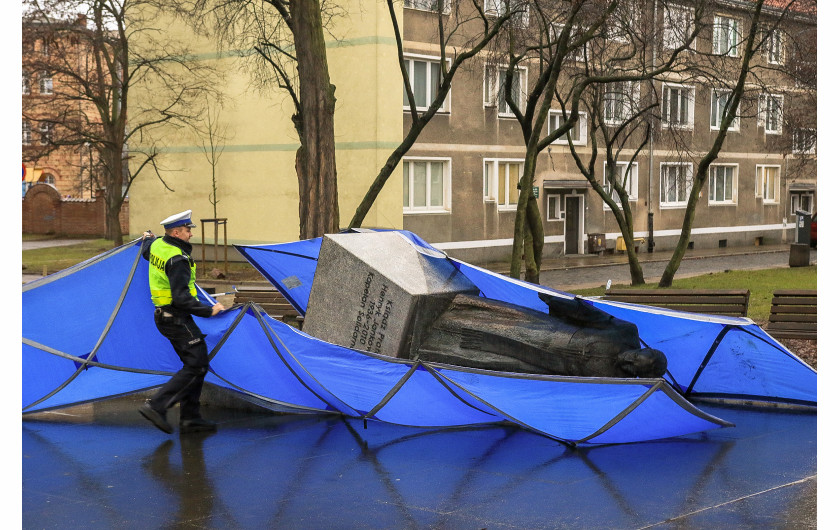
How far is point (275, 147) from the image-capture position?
33906 millimetres

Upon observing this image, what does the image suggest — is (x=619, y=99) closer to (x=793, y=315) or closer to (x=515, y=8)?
(x=515, y=8)

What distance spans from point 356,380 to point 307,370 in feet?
1.70

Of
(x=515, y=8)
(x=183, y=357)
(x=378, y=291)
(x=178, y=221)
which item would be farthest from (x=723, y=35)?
(x=183, y=357)

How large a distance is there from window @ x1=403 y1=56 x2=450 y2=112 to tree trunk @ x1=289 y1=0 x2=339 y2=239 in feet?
45.1

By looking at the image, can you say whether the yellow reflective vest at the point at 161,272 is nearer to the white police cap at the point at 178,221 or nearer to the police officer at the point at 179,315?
the police officer at the point at 179,315

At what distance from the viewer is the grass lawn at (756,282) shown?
67.4ft

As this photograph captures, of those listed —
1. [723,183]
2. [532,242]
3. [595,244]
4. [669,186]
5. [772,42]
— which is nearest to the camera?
[532,242]

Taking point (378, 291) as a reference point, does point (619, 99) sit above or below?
above

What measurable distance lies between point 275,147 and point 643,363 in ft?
85.4

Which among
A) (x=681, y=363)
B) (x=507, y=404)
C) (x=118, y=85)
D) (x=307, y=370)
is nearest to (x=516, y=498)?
(x=507, y=404)

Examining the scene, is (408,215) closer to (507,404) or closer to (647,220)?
(647,220)

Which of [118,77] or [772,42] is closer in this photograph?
[772,42]

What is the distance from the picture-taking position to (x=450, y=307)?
10461 millimetres

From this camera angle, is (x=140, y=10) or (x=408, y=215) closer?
(x=408, y=215)
